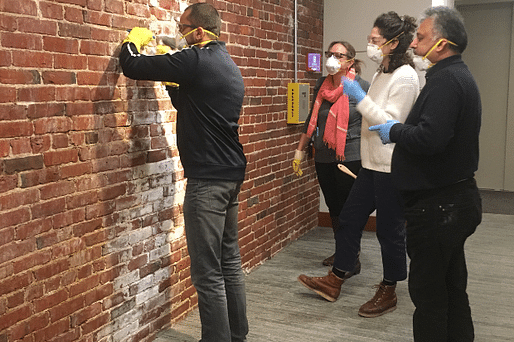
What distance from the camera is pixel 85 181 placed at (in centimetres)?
237

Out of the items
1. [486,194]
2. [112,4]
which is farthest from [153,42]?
[486,194]

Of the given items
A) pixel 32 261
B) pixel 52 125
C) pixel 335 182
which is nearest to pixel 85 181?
pixel 52 125

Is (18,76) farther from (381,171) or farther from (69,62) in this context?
(381,171)

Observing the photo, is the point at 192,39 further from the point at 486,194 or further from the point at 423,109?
the point at 486,194

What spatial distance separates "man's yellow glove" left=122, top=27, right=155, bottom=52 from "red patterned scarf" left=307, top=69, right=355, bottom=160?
1590mm

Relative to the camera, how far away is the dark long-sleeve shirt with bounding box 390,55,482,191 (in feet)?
6.74

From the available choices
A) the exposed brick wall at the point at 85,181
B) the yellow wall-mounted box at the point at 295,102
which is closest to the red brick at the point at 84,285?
the exposed brick wall at the point at 85,181

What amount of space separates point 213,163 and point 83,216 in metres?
0.62

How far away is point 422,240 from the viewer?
220cm

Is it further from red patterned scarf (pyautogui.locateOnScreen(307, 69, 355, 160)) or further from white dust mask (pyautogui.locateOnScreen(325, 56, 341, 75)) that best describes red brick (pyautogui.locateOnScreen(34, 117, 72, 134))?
red patterned scarf (pyautogui.locateOnScreen(307, 69, 355, 160))

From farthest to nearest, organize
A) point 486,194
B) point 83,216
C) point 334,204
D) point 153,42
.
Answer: point 486,194
point 334,204
point 153,42
point 83,216

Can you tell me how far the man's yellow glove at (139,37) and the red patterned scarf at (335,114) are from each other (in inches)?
62.6

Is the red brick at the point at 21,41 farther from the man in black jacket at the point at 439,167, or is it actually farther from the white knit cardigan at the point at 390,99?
the white knit cardigan at the point at 390,99

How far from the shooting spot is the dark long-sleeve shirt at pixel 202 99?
228 centimetres
